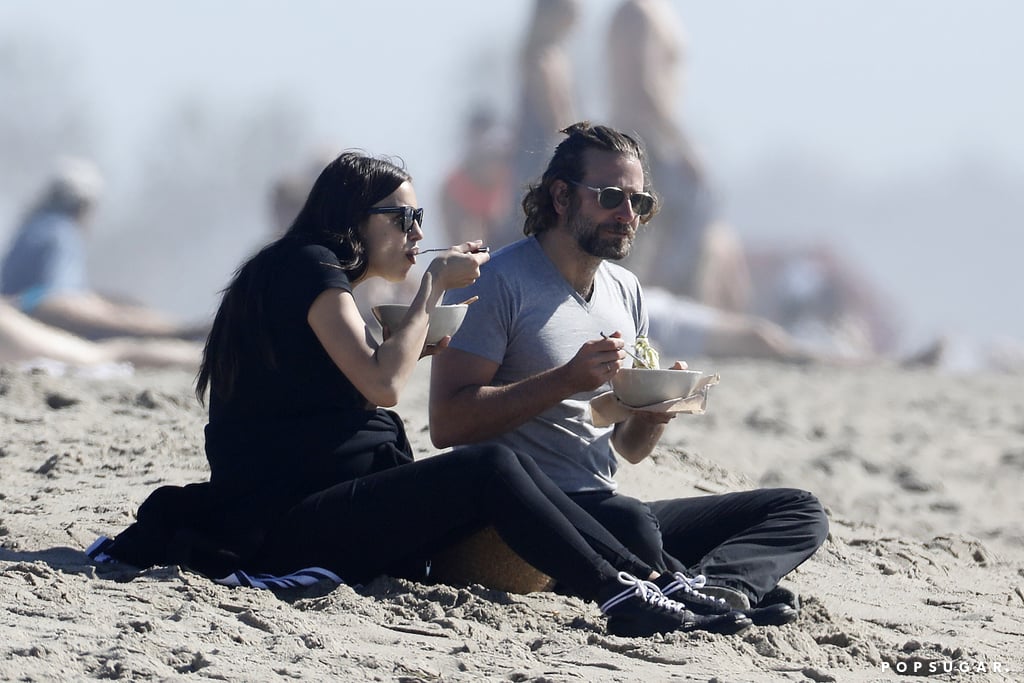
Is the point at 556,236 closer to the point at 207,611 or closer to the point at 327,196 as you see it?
the point at 327,196

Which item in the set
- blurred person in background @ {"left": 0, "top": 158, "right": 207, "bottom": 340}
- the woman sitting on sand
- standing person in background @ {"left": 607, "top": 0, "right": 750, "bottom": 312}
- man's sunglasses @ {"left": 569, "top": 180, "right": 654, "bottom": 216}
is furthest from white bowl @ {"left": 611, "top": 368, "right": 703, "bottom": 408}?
standing person in background @ {"left": 607, "top": 0, "right": 750, "bottom": 312}

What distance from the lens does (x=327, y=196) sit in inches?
152

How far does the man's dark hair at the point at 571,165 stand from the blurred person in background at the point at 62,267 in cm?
559

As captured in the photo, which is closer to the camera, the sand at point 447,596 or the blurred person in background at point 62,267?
the sand at point 447,596

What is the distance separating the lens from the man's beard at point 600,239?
13.4 ft

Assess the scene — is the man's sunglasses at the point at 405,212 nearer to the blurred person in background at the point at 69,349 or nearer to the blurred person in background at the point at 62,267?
the blurred person in background at the point at 69,349

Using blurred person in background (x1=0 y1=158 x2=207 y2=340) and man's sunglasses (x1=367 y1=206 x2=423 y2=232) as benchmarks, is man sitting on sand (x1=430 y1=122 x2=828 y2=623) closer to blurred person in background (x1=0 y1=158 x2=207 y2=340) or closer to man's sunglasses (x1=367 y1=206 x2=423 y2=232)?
man's sunglasses (x1=367 y1=206 x2=423 y2=232)

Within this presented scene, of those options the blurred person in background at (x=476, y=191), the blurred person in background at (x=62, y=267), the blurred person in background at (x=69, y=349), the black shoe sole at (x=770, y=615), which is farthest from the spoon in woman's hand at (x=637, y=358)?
the blurred person in background at (x=476, y=191)

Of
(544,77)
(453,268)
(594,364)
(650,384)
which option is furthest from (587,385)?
(544,77)

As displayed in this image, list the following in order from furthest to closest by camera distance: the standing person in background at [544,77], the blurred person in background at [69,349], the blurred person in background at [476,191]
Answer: the blurred person in background at [476,191] < the standing person in background at [544,77] < the blurred person in background at [69,349]

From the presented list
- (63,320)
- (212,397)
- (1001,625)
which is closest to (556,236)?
(212,397)

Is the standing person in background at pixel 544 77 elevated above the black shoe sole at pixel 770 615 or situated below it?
above

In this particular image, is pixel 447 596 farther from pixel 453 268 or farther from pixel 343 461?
pixel 453 268

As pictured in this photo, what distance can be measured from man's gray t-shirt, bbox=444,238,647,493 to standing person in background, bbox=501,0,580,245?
717 cm
